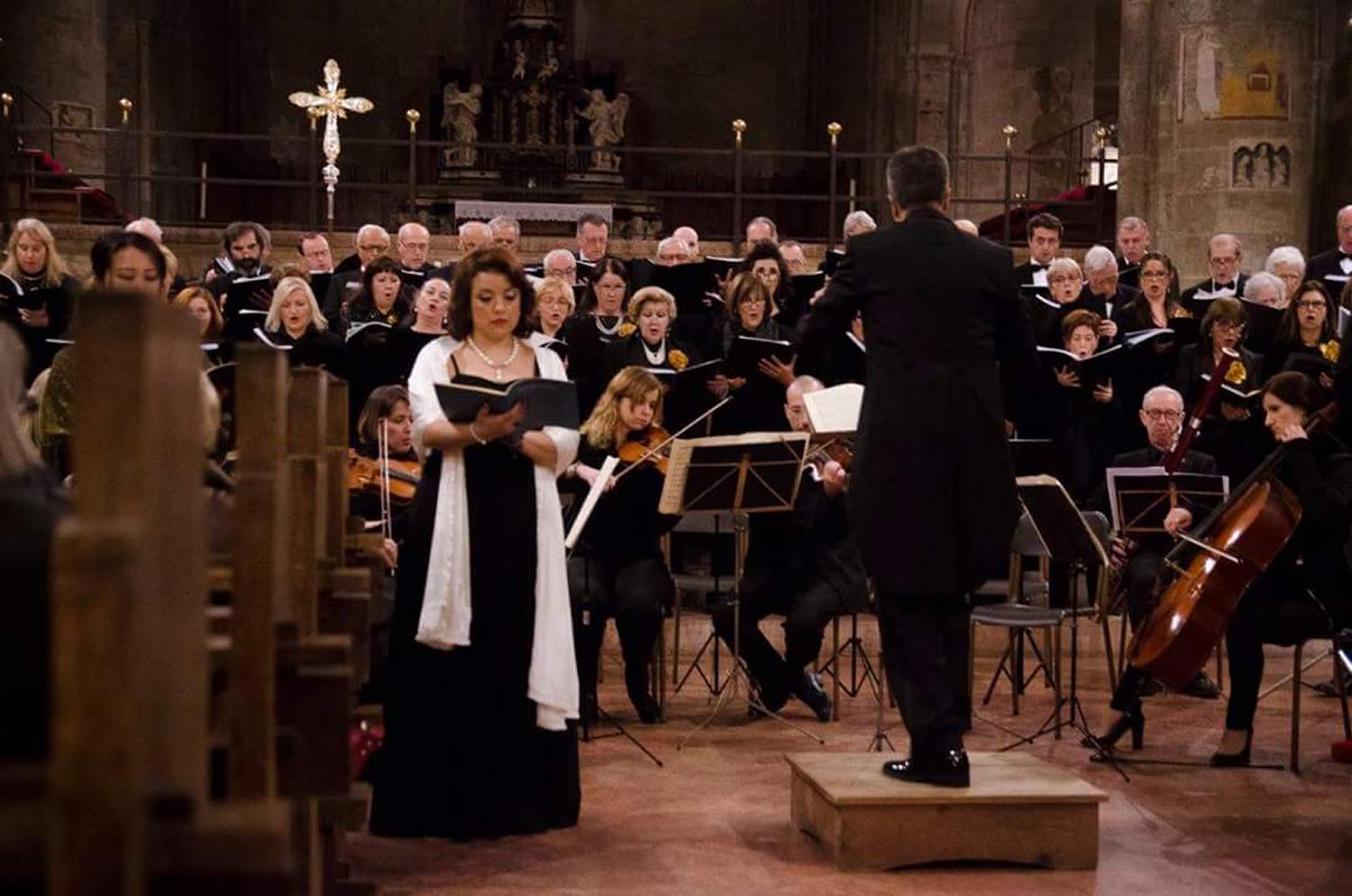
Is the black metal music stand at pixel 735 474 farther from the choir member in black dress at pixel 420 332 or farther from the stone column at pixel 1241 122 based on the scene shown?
the stone column at pixel 1241 122

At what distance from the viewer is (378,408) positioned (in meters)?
6.42

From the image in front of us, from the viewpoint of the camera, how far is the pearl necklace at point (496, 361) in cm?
532

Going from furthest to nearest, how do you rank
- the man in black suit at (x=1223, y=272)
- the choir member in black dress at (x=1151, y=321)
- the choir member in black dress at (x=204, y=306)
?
the man in black suit at (x=1223, y=272) → the choir member in black dress at (x=1151, y=321) → the choir member in black dress at (x=204, y=306)

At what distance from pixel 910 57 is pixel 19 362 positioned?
16.6 metres

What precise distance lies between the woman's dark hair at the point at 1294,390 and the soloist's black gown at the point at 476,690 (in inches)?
100

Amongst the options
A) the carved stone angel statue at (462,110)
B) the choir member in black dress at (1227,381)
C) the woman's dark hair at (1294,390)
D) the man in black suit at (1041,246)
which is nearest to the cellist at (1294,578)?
the woman's dark hair at (1294,390)

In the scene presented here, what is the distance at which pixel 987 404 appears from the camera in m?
4.71

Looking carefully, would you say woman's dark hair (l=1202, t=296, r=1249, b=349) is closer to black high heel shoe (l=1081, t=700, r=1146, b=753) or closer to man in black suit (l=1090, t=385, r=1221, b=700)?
man in black suit (l=1090, t=385, r=1221, b=700)

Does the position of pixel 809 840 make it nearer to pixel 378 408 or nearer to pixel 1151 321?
pixel 378 408

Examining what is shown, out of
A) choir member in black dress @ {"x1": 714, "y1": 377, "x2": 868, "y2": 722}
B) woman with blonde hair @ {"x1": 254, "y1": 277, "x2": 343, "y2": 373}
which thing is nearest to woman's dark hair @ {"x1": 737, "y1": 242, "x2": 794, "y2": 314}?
choir member in black dress @ {"x1": 714, "y1": 377, "x2": 868, "y2": 722}

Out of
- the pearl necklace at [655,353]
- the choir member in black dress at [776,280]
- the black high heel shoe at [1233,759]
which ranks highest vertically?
the choir member in black dress at [776,280]

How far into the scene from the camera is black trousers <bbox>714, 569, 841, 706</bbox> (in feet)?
23.6

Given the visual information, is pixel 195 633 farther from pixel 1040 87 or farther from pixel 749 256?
pixel 1040 87

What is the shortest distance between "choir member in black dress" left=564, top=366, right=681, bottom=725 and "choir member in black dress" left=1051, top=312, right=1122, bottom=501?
80.6 inches
